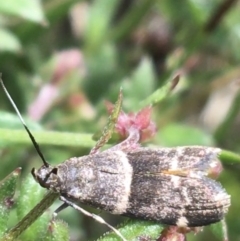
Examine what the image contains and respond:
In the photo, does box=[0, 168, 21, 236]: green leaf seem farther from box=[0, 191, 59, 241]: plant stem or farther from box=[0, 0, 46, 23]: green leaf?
box=[0, 0, 46, 23]: green leaf

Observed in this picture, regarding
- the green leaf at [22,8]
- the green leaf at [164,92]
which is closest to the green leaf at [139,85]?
the green leaf at [22,8]

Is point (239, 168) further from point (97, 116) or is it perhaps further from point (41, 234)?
point (41, 234)

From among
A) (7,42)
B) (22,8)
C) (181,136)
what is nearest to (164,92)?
(22,8)

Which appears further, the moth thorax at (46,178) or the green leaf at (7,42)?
the green leaf at (7,42)

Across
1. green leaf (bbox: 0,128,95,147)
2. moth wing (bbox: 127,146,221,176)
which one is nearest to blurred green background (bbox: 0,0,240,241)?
green leaf (bbox: 0,128,95,147)

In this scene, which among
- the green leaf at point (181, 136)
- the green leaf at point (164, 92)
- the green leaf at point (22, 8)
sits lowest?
the green leaf at point (181, 136)

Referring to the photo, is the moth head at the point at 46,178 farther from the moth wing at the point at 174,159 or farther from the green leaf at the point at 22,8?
the green leaf at the point at 22,8

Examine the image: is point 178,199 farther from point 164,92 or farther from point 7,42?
point 7,42
